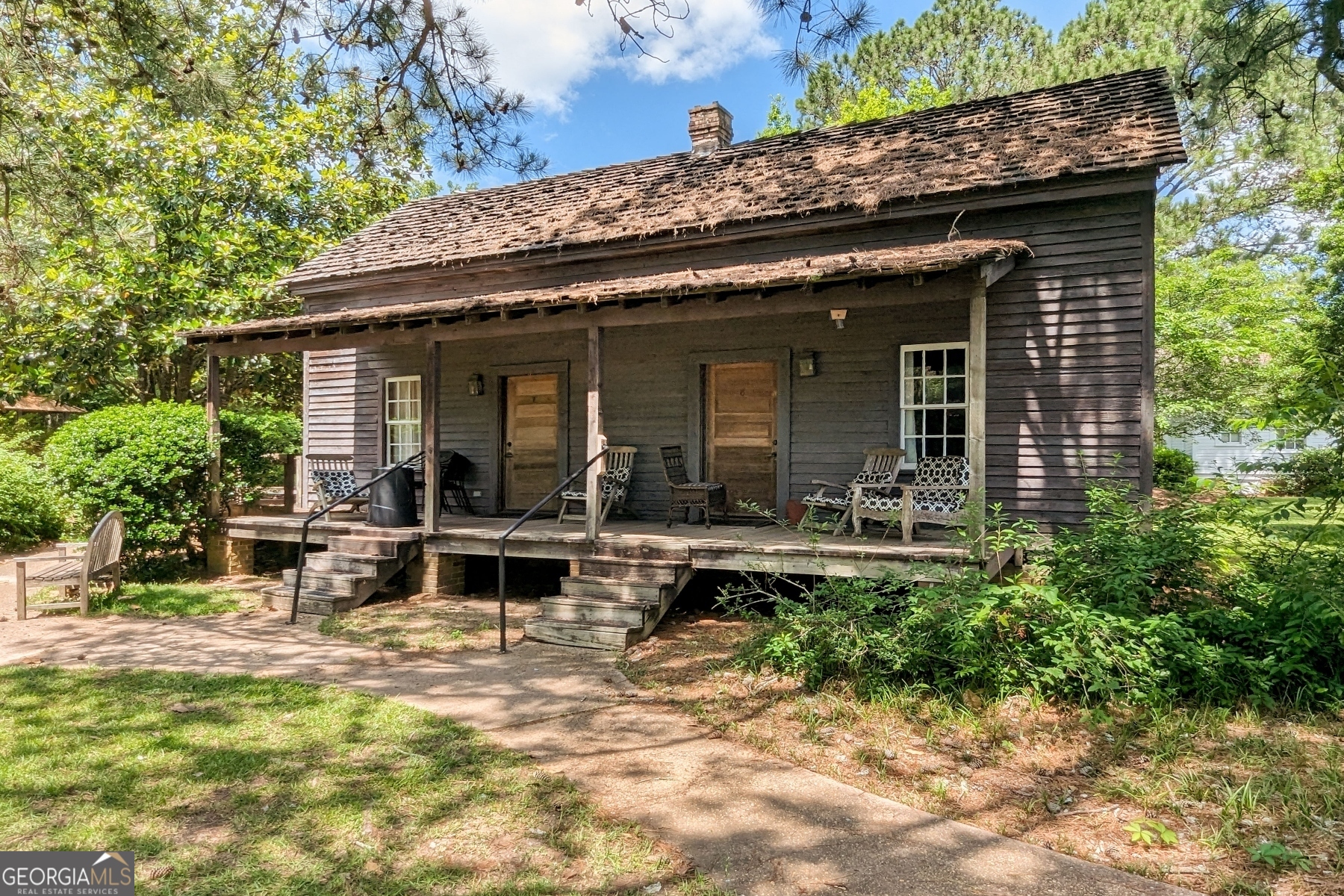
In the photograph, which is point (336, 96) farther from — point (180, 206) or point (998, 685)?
point (180, 206)

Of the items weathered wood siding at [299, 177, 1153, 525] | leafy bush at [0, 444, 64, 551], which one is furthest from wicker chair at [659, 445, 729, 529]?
leafy bush at [0, 444, 64, 551]

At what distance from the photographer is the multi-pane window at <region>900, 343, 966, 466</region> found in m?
8.27

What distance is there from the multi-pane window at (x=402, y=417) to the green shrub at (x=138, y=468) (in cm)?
257

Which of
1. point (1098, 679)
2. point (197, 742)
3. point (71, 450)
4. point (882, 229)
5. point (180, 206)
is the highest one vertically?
point (180, 206)

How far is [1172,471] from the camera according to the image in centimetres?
1722

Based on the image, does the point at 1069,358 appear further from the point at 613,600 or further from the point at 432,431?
the point at 432,431

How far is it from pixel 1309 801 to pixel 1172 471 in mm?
15977

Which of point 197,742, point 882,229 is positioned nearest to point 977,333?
point 882,229

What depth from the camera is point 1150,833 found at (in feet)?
11.1

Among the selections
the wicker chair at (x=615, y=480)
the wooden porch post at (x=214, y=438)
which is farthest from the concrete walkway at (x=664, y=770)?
the wooden porch post at (x=214, y=438)

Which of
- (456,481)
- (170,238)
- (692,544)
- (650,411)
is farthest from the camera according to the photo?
(170,238)

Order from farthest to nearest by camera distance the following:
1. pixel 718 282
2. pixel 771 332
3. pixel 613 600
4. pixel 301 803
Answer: pixel 771 332 → pixel 613 600 → pixel 718 282 → pixel 301 803

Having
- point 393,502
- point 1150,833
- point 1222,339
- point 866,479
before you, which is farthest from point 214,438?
point 1222,339

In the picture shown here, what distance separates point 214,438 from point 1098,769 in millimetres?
9945
